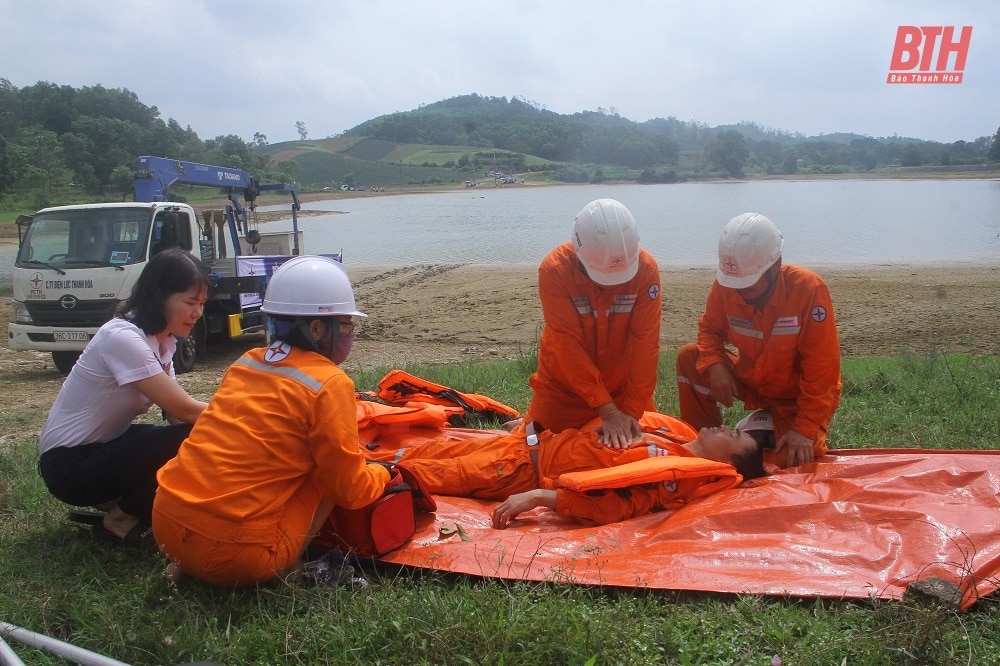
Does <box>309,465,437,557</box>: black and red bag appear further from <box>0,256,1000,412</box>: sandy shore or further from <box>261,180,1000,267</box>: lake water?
<box>261,180,1000,267</box>: lake water

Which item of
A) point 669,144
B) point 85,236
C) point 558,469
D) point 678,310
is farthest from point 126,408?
point 669,144

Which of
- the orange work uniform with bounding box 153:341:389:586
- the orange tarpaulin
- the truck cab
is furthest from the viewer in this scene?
the truck cab

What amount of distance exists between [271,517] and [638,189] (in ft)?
205

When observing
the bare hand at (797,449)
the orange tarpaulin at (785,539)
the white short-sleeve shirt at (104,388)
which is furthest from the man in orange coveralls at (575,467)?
the white short-sleeve shirt at (104,388)

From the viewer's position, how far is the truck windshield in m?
9.65

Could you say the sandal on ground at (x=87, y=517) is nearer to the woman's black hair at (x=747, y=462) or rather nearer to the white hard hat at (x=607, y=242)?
the white hard hat at (x=607, y=242)

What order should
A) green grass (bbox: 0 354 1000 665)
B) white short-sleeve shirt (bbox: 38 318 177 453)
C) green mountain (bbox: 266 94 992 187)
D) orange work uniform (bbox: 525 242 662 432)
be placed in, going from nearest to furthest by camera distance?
green grass (bbox: 0 354 1000 665)
white short-sleeve shirt (bbox: 38 318 177 453)
orange work uniform (bbox: 525 242 662 432)
green mountain (bbox: 266 94 992 187)

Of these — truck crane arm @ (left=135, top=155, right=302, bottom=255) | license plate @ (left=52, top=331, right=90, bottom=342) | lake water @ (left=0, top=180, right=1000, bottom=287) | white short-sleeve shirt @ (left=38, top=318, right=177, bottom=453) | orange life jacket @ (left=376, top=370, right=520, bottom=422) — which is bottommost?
lake water @ (left=0, top=180, right=1000, bottom=287)

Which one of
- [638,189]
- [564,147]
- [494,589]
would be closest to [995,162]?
[638,189]

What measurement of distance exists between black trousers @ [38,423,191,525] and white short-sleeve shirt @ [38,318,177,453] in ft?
0.19

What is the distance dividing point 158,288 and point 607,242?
223cm

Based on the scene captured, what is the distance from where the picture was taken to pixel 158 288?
140 inches

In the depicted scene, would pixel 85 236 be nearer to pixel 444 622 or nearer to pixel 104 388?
pixel 104 388

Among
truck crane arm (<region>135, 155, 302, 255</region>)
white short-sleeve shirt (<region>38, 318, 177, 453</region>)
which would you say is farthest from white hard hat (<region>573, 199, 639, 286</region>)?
truck crane arm (<region>135, 155, 302, 255</region>)
